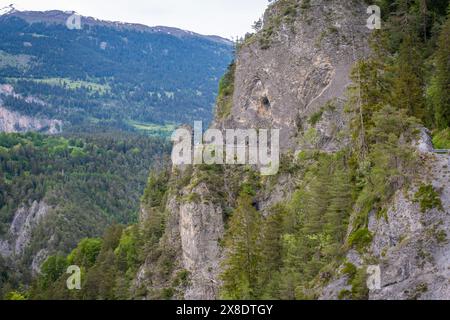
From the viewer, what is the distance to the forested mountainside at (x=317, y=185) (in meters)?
37.7

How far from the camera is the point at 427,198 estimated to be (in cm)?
3691

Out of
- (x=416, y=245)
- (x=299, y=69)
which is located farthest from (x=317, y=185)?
(x=299, y=69)

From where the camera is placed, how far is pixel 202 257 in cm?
7031

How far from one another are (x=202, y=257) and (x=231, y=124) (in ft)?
60.9

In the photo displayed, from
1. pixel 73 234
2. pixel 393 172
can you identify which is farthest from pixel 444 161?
pixel 73 234

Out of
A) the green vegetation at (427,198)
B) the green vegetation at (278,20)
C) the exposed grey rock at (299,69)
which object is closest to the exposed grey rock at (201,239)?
the exposed grey rock at (299,69)

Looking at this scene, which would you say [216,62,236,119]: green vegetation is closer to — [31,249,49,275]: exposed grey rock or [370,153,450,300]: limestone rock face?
[370,153,450,300]: limestone rock face

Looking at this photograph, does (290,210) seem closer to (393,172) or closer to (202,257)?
(202,257)

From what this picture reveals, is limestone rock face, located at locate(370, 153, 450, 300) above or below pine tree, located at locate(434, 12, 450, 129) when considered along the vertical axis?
below

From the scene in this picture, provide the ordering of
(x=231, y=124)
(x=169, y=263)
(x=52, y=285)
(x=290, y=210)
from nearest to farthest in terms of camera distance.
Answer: (x=290, y=210), (x=169, y=263), (x=231, y=124), (x=52, y=285)

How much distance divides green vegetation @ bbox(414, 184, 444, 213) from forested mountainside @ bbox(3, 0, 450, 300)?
81 mm

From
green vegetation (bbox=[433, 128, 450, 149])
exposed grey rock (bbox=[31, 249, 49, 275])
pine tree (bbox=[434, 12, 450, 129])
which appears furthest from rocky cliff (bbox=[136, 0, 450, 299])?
exposed grey rock (bbox=[31, 249, 49, 275])

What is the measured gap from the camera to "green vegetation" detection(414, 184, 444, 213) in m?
36.5

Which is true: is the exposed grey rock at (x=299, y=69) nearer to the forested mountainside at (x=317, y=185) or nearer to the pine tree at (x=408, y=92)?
the forested mountainside at (x=317, y=185)
